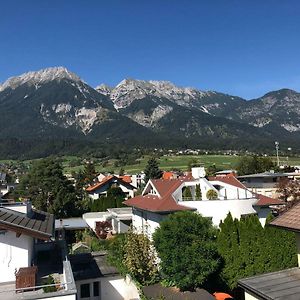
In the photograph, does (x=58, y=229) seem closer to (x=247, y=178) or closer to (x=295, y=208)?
(x=295, y=208)

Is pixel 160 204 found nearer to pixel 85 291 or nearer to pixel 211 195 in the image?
pixel 211 195

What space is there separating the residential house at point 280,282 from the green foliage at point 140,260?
1118cm

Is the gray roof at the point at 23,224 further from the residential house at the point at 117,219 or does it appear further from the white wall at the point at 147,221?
the residential house at the point at 117,219

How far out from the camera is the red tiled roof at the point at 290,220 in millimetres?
11945

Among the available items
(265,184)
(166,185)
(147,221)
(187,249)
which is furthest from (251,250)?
(265,184)

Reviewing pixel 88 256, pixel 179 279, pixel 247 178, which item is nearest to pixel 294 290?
pixel 179 279

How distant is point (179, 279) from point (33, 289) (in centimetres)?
1020

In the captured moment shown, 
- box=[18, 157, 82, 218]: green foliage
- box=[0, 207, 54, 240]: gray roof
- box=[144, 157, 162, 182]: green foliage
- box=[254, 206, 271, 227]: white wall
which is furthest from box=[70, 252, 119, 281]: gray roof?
box=[144, 157, 162, 182]: green foliage

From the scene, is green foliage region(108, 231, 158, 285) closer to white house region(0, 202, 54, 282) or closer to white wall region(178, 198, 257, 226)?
white wall region(178, 198, 257, 226)

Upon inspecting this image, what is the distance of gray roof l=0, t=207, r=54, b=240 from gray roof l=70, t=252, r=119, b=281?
252 inches

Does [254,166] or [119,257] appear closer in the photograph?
[119,257]

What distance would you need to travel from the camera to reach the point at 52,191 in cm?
5997

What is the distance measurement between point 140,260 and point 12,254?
9.93 metres

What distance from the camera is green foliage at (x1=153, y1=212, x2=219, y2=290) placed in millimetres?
21344
